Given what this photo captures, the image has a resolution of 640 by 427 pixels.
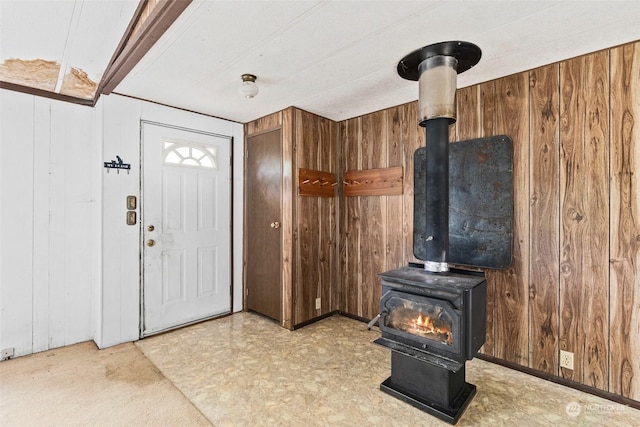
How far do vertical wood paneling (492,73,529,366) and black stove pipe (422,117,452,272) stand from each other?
68cm

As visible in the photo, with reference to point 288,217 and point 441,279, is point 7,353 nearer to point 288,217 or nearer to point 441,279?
point 288,217

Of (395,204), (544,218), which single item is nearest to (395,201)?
(395,204)

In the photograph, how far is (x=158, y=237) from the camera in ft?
10.2

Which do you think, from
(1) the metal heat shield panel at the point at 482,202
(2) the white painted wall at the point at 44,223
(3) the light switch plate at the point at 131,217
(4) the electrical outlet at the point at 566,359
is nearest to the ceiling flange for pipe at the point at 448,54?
(1) the metal heat shield panel at the point at 482,202

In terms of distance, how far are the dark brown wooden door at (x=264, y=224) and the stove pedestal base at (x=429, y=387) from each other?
155 centimetres

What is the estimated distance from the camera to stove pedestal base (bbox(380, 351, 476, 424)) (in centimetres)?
187

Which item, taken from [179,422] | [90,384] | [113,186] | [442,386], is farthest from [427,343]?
[113,186]

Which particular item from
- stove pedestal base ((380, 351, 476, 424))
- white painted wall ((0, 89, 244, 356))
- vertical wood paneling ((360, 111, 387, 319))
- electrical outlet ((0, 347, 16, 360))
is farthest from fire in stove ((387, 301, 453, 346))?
electrical outlet ((0, 347, 16, 360))

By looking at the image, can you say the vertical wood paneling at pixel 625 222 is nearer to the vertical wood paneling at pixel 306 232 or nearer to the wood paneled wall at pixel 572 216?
the wood paneled wall at pixel 572 216

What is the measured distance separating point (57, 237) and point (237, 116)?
2064 millimetres

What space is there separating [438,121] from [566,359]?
1.88 m

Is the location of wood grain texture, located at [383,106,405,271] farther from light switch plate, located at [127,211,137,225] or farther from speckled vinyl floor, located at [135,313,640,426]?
light switch plate, located at [127,211,137,225]

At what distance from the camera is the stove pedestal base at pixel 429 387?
187 cm

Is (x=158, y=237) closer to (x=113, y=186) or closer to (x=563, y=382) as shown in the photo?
(x=113, y=186)
